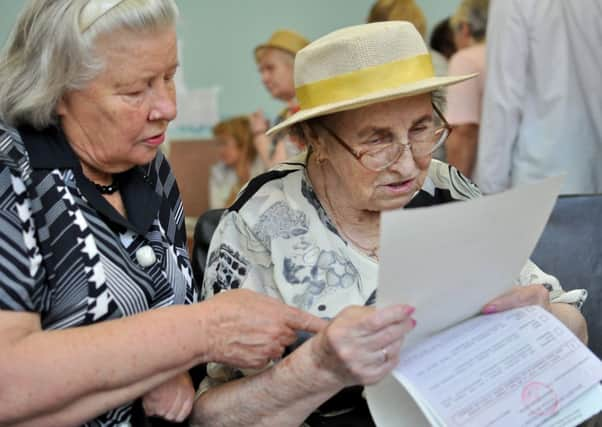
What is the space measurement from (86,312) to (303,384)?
0.38 meters

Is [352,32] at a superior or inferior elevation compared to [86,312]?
superior

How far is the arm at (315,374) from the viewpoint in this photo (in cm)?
140

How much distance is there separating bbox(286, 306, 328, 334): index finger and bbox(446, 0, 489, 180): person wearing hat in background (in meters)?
2.28

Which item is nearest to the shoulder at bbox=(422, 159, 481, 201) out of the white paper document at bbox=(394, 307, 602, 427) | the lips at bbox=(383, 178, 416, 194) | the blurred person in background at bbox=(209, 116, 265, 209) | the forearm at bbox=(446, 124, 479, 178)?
the lips at bbox=(383, 178, 416, 194)

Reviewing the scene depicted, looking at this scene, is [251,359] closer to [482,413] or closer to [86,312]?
[86,312]

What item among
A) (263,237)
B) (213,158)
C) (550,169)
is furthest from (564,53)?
(213,158)

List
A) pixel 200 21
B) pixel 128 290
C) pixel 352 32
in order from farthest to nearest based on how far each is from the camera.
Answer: pixel 200 21, pixel 352 32, pixel 128 290

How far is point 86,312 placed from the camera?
1504 mm

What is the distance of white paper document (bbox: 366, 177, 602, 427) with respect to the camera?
4.44 feet

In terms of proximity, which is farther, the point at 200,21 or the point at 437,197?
the point at 200,21

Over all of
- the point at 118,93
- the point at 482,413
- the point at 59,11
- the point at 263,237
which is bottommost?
the point at 482,413

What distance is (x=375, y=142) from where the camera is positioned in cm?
179

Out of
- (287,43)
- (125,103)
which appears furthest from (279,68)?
(125,103)

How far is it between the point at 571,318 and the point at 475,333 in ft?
1.33
